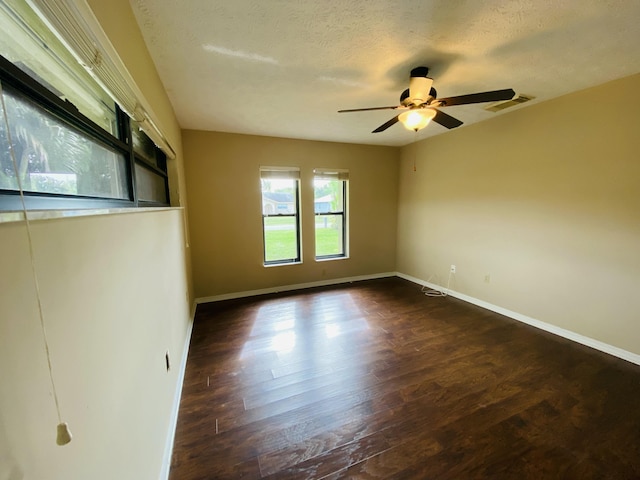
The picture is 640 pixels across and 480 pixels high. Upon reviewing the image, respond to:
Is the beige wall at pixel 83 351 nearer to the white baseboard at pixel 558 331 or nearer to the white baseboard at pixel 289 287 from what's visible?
the white baseboard at pixel 289 287

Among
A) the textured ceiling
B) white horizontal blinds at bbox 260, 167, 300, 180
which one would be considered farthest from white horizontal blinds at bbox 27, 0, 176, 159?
white horizontal blinds at bbox 260, 167, 300, 180

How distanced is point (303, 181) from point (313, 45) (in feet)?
7.77

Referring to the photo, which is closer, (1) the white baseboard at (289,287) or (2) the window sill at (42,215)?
(2) the window sill at (42,215)

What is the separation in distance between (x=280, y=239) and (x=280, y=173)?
1.06 meters

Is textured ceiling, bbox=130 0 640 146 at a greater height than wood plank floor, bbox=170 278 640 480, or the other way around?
textured ceiling, bbox=130 0 640 146

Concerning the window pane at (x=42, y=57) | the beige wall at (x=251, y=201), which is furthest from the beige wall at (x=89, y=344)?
the beige wall at (x=251, y=201)

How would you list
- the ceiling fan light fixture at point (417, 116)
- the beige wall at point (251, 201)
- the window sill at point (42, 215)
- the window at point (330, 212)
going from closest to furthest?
1. the window sill at point (42, 215)
2. the ceiling fan light fixture at point (417, 116)
3. the beige wall at point (251, 201)
4. the window at point (330, 212)

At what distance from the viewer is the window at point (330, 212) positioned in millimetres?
4219

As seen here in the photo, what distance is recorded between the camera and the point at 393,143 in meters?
4.42

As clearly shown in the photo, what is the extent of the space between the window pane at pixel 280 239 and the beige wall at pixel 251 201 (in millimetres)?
163

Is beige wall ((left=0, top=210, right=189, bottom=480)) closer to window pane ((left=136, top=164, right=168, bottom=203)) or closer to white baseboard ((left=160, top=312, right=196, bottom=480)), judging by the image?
white baseboard ((left=160, top=312, right=196, bottom=480))

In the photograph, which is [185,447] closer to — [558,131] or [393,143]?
[558,131]

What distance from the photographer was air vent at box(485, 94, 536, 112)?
257cm

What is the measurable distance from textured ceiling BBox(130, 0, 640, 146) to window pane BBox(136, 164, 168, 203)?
2.63 ft
